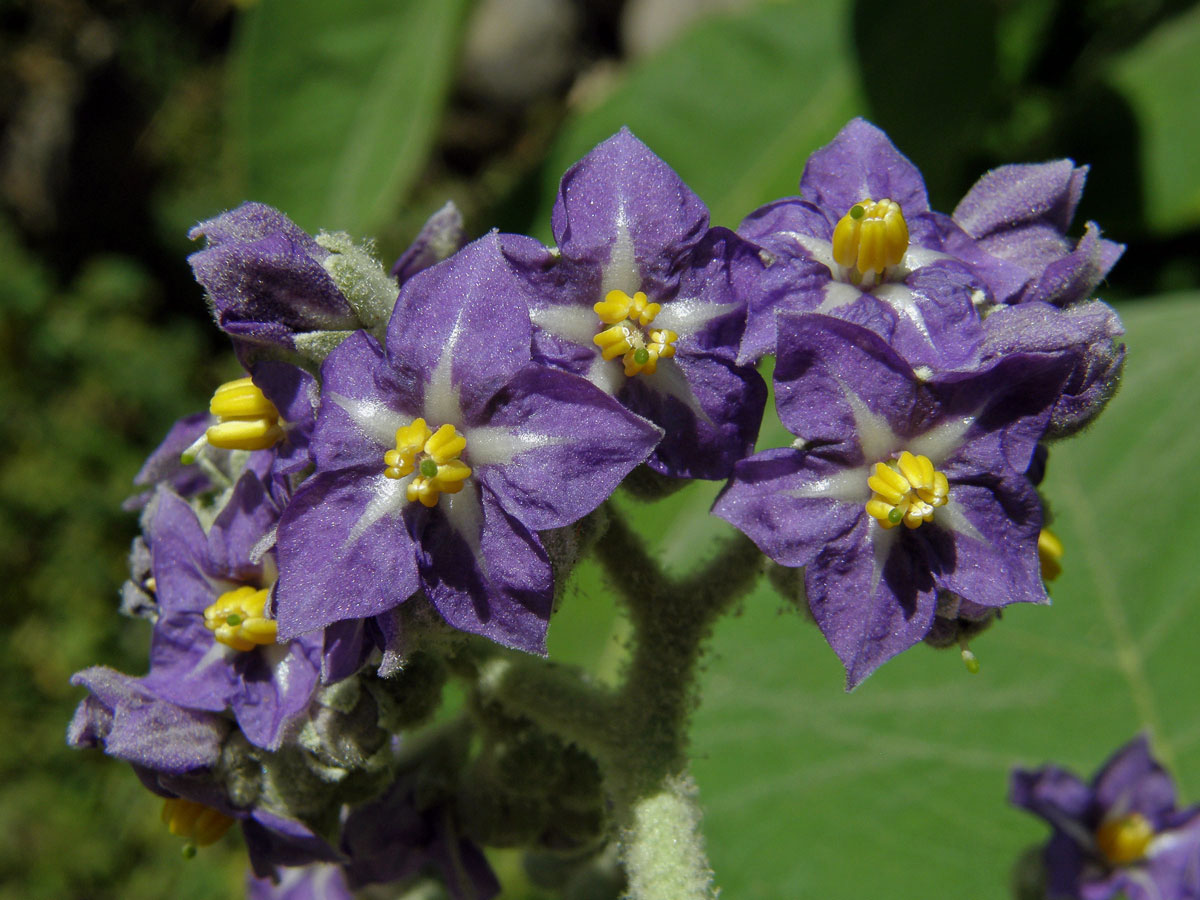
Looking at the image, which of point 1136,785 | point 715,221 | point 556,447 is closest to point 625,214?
point 556,447

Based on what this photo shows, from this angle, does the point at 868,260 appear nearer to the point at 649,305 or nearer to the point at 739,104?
the point at 649,305

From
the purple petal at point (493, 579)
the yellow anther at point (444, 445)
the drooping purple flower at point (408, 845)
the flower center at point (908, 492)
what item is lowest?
the drooping purple flower at point (408, 845)

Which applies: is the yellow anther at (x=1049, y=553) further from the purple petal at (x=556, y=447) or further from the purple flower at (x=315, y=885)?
the purple flower at (x=315, y=885)

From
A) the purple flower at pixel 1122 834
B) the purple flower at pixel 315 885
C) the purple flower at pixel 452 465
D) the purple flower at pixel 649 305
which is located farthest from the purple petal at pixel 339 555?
the purple flower at pixel 1122 834

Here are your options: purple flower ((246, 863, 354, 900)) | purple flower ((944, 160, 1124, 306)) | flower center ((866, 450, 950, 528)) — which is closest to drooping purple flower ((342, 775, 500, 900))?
purple flower ((246, 863, 354, 900))

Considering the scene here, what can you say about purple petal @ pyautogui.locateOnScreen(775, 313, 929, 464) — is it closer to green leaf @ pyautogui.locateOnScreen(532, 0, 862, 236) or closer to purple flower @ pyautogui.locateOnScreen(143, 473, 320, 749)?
purple flower @ pyautogui.locateOnScreen(143, 473, 320, 749)

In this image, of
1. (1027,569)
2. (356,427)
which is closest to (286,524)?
(356,427)
